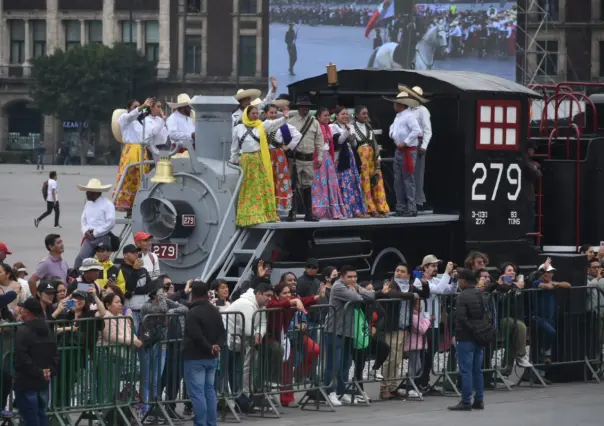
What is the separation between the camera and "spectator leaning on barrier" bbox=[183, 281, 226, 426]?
13266 millimetres

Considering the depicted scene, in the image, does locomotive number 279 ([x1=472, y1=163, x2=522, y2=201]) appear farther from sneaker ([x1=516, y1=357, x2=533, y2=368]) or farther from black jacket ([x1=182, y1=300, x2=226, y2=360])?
black jacket ([x1=182, y1=300, x2=226, y2=360])

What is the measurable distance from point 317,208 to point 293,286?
9.90ft

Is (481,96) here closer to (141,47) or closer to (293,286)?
(293,286)

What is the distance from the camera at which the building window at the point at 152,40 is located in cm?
10031

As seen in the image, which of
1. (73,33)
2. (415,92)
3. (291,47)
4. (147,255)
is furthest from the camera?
(73,33)

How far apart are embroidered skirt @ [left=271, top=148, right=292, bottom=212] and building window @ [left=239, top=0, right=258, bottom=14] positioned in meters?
82.6

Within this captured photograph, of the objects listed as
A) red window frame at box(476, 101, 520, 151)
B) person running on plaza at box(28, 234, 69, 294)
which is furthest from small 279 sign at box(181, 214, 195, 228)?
red window frame at box(476, 101, 520, 151)

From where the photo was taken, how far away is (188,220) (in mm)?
18422

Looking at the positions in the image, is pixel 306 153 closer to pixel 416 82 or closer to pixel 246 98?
pixel 246 98

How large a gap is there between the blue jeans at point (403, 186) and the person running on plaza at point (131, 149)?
3.11m

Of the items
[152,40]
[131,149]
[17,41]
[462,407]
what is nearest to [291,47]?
[152,40]

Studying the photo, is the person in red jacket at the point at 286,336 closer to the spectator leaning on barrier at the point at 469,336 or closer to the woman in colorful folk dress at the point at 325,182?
the spectator leaning on barrier at the point at 469,336

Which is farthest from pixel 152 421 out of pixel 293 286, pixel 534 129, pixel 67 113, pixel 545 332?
pixel 67 113

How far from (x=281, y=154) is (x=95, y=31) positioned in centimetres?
8483
